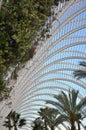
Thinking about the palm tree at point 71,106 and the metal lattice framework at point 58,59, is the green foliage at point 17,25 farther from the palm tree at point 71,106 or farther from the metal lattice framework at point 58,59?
the palm tree at point 71,106

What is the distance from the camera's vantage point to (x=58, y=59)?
43.5 meters

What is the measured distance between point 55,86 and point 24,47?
1874 inches

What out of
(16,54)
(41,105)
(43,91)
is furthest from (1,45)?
(41,105)

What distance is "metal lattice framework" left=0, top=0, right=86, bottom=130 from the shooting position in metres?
26.6

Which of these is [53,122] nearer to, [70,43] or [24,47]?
[70,43]

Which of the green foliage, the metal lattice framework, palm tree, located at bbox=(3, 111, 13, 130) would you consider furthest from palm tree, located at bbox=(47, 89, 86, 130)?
the green foliage

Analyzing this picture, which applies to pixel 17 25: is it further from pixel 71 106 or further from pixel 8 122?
pixel 8 122

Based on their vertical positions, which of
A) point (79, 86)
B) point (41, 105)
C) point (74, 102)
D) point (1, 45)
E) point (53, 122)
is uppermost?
point (41, 105)

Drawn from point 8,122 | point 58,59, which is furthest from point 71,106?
point 8,122

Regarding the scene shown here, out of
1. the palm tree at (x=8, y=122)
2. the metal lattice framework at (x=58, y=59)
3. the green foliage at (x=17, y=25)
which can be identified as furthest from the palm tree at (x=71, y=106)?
the green foliage at (x=17, y=25)

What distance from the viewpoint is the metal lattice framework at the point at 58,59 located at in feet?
87.2

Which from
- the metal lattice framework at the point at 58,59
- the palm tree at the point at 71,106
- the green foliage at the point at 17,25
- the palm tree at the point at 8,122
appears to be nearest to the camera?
the green foliage at the point at 17,25

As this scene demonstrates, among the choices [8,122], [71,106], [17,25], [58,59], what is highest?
[58,59]

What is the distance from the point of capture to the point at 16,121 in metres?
49.2
